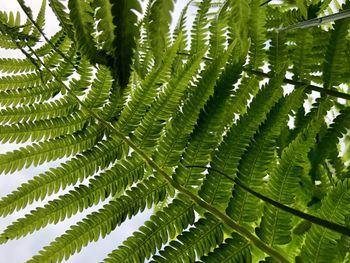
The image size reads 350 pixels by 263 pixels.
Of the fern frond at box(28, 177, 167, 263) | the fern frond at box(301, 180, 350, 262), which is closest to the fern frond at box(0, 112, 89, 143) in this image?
the fern frond at box(28, 177, 167, 263)

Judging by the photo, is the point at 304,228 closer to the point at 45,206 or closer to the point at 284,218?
the point at 284,218

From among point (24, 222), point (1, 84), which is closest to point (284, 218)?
point (24, 222)

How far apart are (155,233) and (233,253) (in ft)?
0.75

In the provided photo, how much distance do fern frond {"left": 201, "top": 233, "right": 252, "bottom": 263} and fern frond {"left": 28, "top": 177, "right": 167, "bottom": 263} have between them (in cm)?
27

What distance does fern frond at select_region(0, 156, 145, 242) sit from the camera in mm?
1359

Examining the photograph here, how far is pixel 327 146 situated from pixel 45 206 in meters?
0.92

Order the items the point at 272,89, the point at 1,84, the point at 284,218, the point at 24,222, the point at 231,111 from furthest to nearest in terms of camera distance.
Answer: the point at 1,84 < the point at 231,111 < the point at 24,222 < the point at 272,89 < the point at 284,218

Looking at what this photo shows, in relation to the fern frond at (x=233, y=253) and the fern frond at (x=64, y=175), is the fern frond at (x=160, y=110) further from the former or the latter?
the fern frond at (x=233, y=253)

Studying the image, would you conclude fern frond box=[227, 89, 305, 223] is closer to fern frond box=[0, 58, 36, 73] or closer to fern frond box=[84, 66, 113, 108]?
fern frond box=[84, 66, 113, 108]

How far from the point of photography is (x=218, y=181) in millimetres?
1252

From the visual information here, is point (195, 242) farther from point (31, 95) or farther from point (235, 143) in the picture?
point (31, 95)

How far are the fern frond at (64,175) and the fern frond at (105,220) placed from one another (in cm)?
17

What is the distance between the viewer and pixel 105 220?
4.36 ft

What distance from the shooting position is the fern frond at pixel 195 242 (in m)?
1.19
